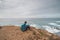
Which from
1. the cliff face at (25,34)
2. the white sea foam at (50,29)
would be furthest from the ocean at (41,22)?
the cliff face at (25,34)

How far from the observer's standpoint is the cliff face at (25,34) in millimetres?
3061

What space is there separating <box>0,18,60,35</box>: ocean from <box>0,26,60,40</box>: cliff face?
0.19m

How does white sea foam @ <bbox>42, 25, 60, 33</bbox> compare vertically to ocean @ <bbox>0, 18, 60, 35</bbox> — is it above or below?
below

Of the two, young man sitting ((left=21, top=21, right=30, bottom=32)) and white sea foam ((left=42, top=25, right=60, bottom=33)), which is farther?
white sea foam ((left=42, top=25, right=60, bottom=33))

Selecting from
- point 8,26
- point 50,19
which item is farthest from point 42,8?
point 8,26

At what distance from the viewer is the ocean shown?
3418 mm

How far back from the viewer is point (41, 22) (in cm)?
362

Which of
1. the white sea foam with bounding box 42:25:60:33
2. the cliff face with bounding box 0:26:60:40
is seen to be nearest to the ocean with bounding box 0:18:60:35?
the white sea foam with bounding box 42:25:60:33

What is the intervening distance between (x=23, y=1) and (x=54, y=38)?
44.0 inches

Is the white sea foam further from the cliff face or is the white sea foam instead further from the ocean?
the cliff face

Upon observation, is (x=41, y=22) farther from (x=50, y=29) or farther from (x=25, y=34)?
(x=25, y=34)

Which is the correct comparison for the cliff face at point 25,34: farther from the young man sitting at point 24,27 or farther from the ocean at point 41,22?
the ocean at point 41,22

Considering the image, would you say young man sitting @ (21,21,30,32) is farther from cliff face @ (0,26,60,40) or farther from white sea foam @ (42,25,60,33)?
white sea foam @ (42,25,60,33)

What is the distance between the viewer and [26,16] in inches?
140
